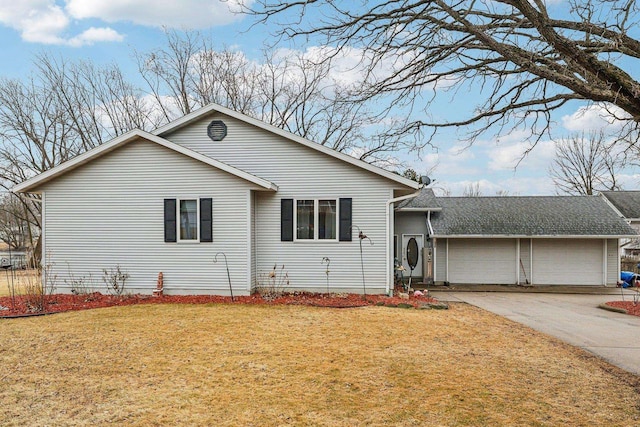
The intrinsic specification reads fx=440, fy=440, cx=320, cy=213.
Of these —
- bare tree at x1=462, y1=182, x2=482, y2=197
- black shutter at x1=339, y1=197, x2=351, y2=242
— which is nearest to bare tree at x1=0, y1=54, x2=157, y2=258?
black shutter at x1=339, y1=197, x2=351, y2=242

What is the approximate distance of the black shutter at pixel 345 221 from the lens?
12430 millimetres

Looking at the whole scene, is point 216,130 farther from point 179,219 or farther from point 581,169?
point 581,169

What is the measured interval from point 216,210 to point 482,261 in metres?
10.9

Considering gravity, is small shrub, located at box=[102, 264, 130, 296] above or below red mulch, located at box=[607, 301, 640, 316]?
above

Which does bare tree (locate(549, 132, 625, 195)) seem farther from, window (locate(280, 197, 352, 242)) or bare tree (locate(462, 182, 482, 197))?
window (locate(280, 197, 352, 242))

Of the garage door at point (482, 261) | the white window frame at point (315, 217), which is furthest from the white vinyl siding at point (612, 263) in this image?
the white window frame at point (315, 217)

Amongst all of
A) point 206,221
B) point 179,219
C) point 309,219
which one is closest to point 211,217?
point 206,221

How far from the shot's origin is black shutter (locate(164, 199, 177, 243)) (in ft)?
39.5

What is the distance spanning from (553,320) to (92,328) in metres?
9.88

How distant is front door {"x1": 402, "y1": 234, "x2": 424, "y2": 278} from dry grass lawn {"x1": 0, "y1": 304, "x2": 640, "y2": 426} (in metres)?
8.58

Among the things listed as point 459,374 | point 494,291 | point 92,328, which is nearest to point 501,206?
point 494,291

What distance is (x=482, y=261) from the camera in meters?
17.4

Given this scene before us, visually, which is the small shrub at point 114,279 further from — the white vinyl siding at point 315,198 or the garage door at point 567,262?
the garage door at point 567,262

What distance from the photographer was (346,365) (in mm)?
6270
